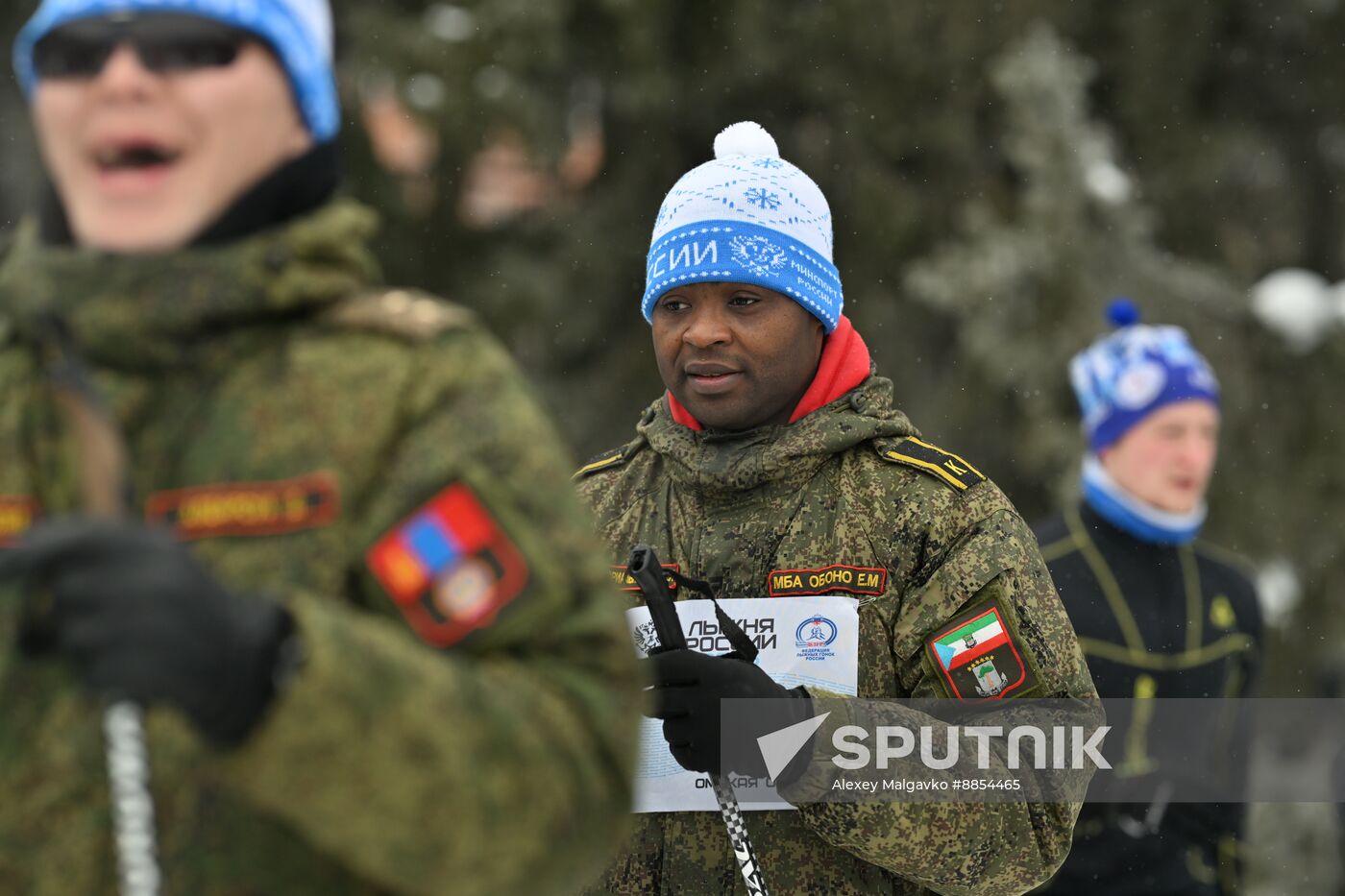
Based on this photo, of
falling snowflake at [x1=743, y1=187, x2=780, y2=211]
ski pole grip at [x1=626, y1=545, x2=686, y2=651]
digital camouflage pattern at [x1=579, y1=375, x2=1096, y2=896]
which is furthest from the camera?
falling snowflake at [x1=743, y1=187, x2=780, y2=211]

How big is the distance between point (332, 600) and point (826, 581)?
175 centimetres

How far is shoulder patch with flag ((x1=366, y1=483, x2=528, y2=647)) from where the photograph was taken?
1.86 metres

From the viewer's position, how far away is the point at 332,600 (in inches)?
74.9

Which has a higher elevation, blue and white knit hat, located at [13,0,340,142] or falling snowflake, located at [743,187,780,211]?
blue and white knit hat, located at [13,0,340,142]

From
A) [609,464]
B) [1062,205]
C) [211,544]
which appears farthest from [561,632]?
[1062,205]

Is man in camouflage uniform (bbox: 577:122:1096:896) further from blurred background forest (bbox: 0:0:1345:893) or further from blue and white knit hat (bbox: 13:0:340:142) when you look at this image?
blurred background forest (bbox: 0:0:1345:893)

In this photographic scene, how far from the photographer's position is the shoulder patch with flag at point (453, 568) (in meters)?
1.86

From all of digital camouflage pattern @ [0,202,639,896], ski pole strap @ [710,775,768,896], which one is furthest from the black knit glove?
digital camouflage pattern @ [0,202,639,896]

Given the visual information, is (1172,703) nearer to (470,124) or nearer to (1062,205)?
(1062,205)

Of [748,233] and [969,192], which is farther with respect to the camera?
[969,192]

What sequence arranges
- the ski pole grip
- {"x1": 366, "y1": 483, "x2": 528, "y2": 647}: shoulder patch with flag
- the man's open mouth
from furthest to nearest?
the ski pole grip
the man's open mouth
{"x1": 366, "y1": 483, "x2": 528, "y2": 647}: shoulder patch with flag

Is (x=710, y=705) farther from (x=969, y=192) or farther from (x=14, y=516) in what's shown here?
(x=969, y=192)

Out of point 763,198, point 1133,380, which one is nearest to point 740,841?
point 763,198

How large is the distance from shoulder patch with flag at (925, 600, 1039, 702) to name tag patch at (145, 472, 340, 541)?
1.78m
